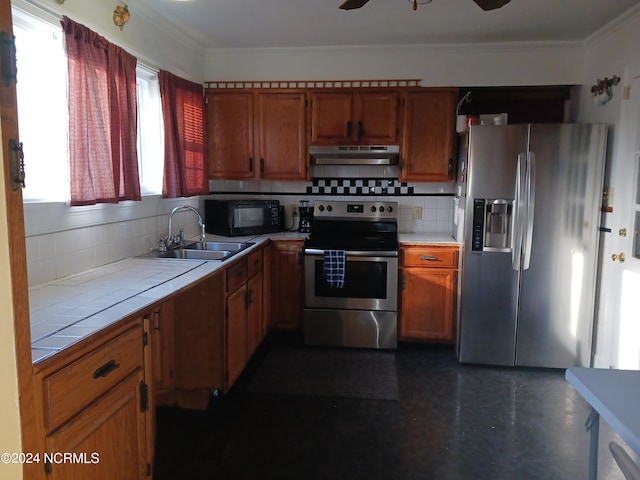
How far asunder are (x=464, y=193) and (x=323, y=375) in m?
1.63

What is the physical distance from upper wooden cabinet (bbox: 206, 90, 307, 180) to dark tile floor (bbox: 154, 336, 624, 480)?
1.71 meters

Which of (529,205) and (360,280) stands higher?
(529,205)

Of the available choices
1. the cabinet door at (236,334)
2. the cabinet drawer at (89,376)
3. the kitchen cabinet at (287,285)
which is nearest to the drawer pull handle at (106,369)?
the cabinet drawer at (89,376)

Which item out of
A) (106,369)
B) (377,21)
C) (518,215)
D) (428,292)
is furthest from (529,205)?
(106,369)

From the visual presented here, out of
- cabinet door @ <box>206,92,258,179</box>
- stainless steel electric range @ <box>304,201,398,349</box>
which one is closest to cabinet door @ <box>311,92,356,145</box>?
cabinet door @ <box>206,92,258,179</box>

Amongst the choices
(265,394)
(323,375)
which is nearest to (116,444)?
(265,394)

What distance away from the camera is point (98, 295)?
190cm

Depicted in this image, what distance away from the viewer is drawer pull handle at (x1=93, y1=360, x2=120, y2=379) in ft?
4.84

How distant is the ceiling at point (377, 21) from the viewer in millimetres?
2857

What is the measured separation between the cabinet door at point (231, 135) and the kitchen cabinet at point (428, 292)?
1.50m

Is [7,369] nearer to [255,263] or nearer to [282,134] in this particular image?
[255,263]

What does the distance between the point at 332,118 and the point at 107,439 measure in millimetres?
2947

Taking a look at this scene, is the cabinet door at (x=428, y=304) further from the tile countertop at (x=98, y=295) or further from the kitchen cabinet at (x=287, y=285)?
the tile countertop at (x=98, y=295)

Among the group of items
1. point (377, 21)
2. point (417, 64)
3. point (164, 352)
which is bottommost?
point (164, 352)
